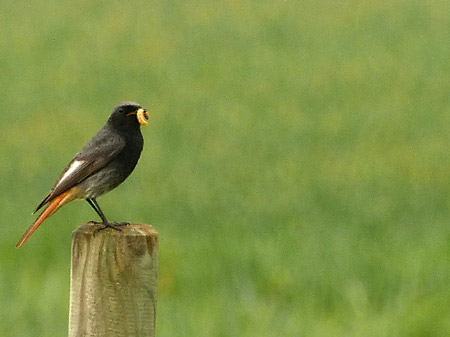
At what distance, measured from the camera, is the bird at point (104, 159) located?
409 cm

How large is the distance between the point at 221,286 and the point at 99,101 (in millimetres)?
10216

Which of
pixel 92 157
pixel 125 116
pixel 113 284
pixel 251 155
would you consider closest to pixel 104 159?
pixel 92 157

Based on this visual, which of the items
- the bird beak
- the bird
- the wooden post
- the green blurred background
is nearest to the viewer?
the wooden post

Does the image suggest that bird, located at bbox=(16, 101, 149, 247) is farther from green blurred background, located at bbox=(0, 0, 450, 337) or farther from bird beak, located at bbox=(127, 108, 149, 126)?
green blurred background, located at bbox=(0, 0, 450, 337)

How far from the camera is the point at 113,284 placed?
337cm

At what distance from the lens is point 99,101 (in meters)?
17.6

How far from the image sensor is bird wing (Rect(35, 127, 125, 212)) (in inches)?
161

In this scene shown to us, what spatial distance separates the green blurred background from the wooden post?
3025 millimetres

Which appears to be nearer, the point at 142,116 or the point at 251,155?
the point at 142,116

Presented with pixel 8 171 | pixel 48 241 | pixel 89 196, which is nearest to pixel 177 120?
pixel 8 171

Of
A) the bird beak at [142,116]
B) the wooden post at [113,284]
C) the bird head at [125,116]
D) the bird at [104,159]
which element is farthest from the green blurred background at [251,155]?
the wooden post at [113,284]

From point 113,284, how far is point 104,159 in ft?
2.85

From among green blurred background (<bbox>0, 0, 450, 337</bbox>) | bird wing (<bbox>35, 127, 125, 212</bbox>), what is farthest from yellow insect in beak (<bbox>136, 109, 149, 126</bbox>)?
green blurred background (<bbox>0, 0, 450, 337</bbox>)

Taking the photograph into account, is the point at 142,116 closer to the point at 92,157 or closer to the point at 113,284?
the point at 92,157
